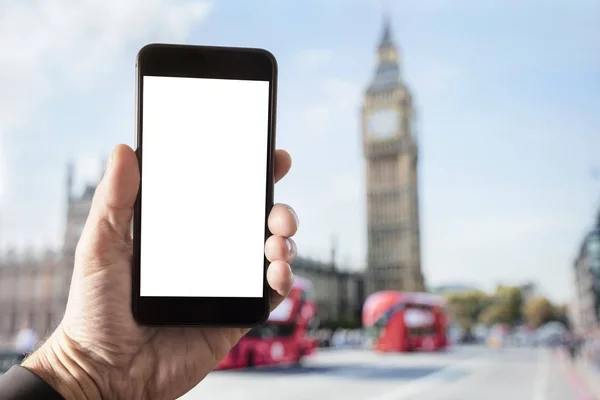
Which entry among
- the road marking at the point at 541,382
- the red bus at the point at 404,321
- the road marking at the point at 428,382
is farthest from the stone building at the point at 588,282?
the road marking at the point at 428,382

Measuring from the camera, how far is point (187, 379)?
1.27 meters

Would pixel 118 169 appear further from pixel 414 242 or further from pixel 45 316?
pixel 414 242

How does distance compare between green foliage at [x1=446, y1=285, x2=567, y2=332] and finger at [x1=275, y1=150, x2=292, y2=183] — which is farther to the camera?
green foliage at [x1=446, y1=285, x2=567, y2=332]

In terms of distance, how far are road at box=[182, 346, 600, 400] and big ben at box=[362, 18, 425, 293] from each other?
3008 centimetres

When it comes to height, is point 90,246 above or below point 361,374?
above

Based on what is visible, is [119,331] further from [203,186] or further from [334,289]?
[334,289]

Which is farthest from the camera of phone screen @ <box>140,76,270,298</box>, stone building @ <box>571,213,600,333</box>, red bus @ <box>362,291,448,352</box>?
stone building @ <box>571,213,600,333</box>

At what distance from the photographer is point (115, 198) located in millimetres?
1141

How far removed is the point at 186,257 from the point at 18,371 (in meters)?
0.31

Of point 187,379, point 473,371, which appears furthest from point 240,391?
point 187,379

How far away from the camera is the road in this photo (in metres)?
9.32

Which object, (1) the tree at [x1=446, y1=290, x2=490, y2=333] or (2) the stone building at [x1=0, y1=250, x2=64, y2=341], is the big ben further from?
(2) the stone building at [x1=0, y1=250, x2=64, y2=341]

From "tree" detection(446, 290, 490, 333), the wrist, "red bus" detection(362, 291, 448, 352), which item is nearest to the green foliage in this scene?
"tree" detection(446, 290, 490, 333)

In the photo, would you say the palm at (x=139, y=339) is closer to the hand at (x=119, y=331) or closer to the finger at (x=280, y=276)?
the hand at (x=119, y=331)
